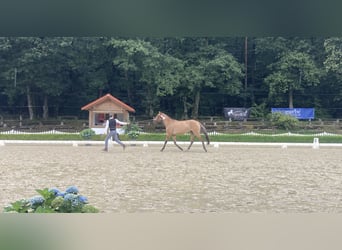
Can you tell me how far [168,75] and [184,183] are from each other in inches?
906

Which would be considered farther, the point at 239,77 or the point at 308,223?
the point at 239,77

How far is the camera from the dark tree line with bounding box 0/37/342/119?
29.8m

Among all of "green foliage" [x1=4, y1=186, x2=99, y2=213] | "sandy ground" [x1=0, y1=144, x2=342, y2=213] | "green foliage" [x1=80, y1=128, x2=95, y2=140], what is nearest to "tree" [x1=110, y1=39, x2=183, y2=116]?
"green foliage" [x1=80, y1=128, x2=95, y2=140]

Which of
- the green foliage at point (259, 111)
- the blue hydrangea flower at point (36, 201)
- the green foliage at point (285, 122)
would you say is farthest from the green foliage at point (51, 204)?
the green foliage at point (259, 111)

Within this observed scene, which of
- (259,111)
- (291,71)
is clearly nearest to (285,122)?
(259,111)

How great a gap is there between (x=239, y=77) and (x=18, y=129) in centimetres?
1555

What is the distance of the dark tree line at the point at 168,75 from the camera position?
2984 cm

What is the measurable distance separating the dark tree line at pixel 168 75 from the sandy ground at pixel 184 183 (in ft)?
64.5

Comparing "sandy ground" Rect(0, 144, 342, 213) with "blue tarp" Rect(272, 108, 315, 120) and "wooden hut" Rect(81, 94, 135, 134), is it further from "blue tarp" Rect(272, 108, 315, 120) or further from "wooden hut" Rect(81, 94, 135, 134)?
"blue tarp" Rect(272, 108, 315, 120)

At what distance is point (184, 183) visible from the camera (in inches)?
275
